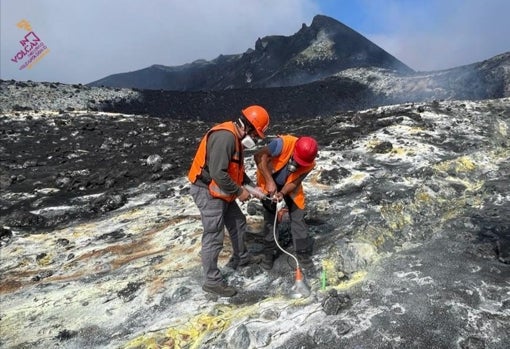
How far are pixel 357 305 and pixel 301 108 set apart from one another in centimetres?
2302

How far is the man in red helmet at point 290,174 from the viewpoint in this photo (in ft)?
15.4

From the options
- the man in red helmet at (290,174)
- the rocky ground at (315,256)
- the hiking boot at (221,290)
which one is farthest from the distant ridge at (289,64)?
the hiking boot at (221,290)

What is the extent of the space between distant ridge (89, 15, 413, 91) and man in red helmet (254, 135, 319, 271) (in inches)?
1402

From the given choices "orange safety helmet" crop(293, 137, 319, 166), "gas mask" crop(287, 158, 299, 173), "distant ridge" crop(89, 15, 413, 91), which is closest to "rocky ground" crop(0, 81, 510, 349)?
"gas mask" crop(287, 158, 299, 173)

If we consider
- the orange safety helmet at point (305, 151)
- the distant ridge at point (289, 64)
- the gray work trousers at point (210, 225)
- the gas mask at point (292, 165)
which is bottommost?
the gray work trousers at point (210, 225)

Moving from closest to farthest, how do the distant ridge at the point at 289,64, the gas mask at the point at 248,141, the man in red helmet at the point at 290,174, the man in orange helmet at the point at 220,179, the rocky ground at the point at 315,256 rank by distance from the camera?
the rocky ground at the point at 315,256 < the man in orange helmet at the point at 220,179 < the gas mask at the point at 248,141 < the man in red helmet at the point at 290,174 < the distant ridge at the point at 289,64

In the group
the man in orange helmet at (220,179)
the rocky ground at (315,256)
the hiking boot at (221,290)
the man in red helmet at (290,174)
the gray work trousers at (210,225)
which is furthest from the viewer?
the man in red helmet at (290,174)

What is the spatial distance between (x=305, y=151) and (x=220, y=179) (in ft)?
3.39

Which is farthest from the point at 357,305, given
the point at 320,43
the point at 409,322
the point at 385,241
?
the point at 320,43

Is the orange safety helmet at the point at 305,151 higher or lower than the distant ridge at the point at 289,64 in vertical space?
lower

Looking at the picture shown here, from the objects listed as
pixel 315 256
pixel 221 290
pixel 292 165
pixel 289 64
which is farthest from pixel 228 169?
pixel 289 64

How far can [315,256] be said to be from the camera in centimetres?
522

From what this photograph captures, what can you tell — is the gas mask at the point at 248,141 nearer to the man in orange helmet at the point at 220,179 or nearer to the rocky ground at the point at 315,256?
the man in orange helmet at the point at 220,179

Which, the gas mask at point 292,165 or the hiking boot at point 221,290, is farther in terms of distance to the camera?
the gas mask at point 292,165
